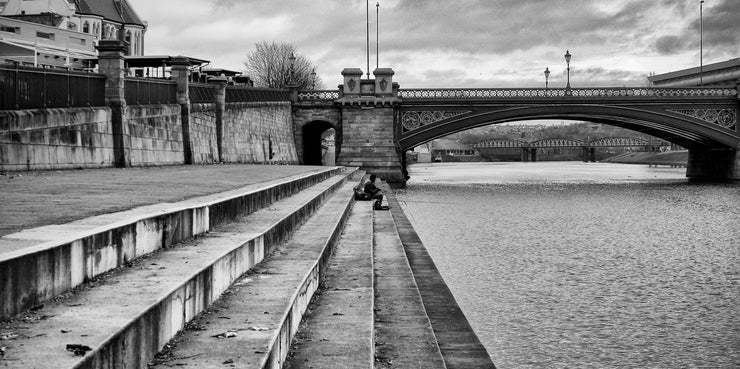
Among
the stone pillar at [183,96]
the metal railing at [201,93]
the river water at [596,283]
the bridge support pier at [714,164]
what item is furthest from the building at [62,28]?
the bridge support pier at [714,164]

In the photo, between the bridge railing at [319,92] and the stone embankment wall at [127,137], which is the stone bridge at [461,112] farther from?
the stone embankment wall at [127,137]

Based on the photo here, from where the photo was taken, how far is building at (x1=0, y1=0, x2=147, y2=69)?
60.2 m

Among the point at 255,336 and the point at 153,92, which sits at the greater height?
the point at 153,92

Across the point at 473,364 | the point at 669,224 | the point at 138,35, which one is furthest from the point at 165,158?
the point at 138,35

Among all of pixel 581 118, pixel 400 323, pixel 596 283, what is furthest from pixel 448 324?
pixel 581 118

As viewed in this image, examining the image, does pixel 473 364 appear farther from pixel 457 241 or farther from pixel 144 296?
pixel 457 241

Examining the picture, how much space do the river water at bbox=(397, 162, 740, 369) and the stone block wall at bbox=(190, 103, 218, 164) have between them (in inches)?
413

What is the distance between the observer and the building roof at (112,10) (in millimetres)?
100106

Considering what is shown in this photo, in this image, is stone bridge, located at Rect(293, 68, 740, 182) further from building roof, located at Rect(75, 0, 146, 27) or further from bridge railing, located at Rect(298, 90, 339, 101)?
building roof, located at Rect(75, 0, 146, 27)

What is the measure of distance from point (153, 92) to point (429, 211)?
43.7 ft

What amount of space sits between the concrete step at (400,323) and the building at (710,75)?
112m

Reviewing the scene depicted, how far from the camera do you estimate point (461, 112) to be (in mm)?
64938

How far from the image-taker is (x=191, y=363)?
16.6 feet

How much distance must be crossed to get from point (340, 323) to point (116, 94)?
19.9m
